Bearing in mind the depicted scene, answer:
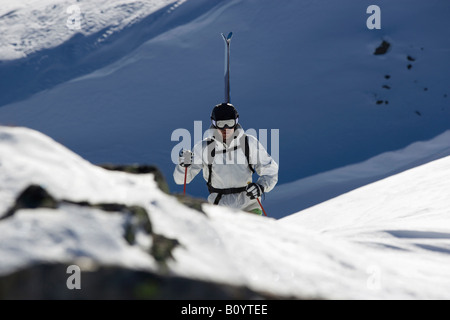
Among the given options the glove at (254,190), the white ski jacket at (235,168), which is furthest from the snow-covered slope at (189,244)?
the white ski jacket at (235,168)

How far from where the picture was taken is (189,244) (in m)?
1.95

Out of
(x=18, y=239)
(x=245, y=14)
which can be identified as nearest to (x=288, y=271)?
(x=18, y=239)

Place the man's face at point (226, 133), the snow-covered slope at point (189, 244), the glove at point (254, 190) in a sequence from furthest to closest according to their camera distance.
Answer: the man's face at point (226, 133) → the glove at point (254, 190) → the snow-covered slope at point (189, 244)

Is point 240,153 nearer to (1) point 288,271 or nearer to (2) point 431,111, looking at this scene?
(1) point 288,271

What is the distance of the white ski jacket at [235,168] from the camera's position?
441 centimetres

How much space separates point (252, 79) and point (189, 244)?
10202mm

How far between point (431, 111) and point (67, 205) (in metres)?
10.6

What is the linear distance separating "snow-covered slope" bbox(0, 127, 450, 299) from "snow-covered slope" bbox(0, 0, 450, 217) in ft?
25.4

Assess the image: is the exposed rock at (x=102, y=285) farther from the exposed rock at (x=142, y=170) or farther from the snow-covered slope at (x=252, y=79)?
the snow-covered slope at (x=252, y=79)

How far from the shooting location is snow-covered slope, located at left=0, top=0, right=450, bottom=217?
36.0 ft

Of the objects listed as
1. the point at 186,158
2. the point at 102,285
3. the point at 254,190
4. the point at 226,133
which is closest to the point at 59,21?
the point at 186,158

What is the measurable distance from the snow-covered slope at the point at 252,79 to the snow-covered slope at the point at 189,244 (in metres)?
7.74

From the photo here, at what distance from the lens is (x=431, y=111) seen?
1142cm

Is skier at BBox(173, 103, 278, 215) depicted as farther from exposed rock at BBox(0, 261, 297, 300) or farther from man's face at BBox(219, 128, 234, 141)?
exposed rock at BBox(0, 261, 297, 300)
